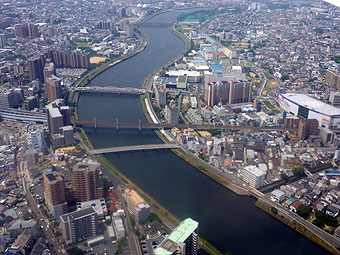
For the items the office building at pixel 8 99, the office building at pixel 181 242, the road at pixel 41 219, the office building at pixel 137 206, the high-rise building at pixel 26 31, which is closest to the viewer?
the office building at pixel 181 242

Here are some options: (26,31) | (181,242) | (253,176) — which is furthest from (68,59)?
(181,242)

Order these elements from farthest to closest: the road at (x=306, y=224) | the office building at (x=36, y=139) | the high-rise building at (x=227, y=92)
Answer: the high-rise building at (x=227, y=92) → the office building at (x=36, y=139) → the road at (x=306, y=224)

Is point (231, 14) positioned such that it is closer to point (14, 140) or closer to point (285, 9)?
point (285, 9)

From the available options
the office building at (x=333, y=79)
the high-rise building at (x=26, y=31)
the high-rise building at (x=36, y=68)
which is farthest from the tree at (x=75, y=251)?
the high-rise building at (x=26, y=31)

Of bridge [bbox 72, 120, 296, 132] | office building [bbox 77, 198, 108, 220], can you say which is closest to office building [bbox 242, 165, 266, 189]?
bridge [bbox 72, 120, 296, 132]

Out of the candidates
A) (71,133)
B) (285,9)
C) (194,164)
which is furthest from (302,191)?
(285,9)

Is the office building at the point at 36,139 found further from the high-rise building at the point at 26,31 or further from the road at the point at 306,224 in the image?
the high-rise building at the point at 26,31
